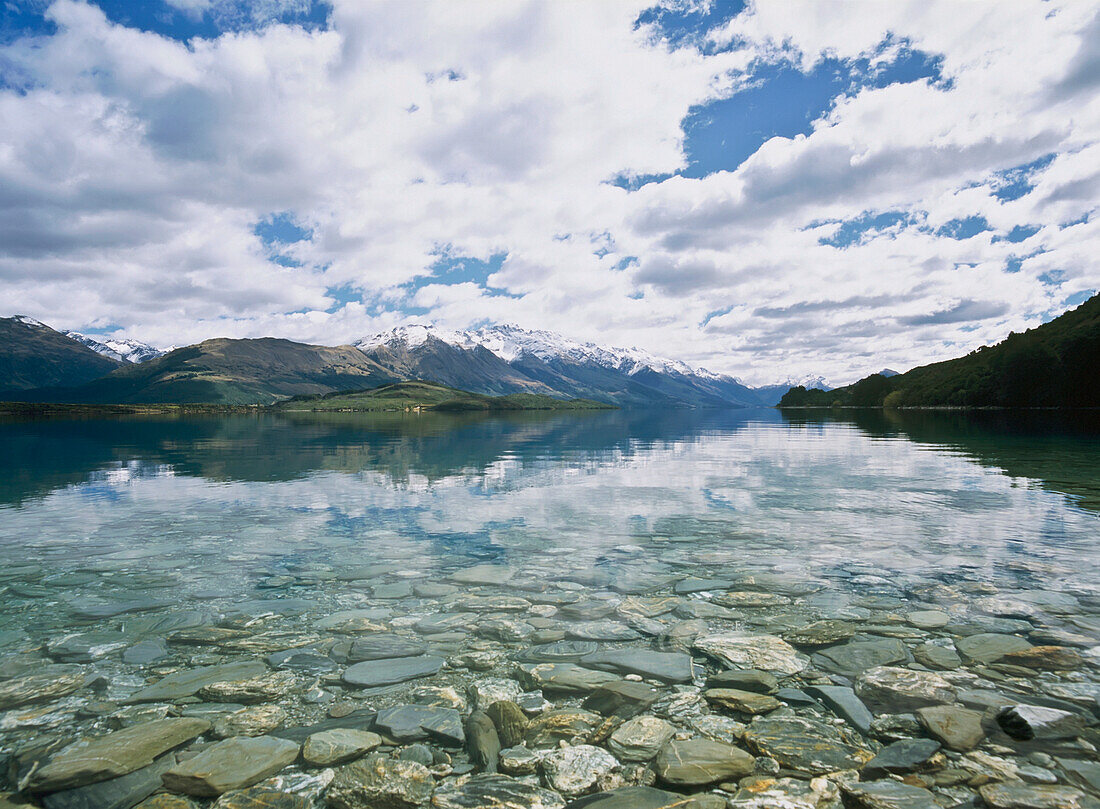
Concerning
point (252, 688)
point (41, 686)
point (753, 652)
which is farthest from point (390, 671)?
point (753, 652)

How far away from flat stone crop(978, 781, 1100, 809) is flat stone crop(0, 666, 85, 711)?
14.5 metres

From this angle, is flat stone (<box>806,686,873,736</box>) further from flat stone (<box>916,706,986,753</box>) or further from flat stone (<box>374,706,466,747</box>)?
flat stone (<box>374,706,466,747</box>)

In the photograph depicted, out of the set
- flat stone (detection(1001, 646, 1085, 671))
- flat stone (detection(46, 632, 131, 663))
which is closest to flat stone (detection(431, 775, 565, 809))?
flat stone (detection(46, 632, 131, 663))

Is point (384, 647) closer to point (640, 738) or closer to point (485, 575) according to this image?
point (485, 575)

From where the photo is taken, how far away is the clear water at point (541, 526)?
55.8 ft

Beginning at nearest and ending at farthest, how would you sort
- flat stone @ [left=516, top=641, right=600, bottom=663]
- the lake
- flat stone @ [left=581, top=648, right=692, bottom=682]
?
the lake, flat stone @ [left=581, top=648, right=692, bottom=682], flat stone @ [left=516, top=641, right=600, bottom=663]

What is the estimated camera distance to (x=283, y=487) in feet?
124

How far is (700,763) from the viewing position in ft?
26.1

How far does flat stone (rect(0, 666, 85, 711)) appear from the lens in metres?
9.85

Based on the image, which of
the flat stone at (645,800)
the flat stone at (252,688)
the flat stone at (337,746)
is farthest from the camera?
the flat stone at (252,688)

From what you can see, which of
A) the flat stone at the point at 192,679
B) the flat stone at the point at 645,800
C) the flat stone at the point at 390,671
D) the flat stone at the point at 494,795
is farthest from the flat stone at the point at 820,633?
the flat stone at the point at 192,679

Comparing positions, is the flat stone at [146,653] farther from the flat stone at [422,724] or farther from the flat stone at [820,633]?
the flat stone at [820,633]

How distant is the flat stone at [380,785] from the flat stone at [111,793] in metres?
2.48

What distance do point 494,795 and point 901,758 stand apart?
569cm
